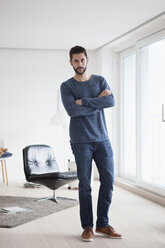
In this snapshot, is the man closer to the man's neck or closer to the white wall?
the man's neck

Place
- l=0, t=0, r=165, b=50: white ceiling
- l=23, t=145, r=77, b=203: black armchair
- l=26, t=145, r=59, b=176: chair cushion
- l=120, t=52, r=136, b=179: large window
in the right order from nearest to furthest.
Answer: l=0, t=0, r=165, b=50: white ceiling
l=23, t=145, r=77, b=203: black armchair
l=26, t=145, r=59, b=176: chair cushion
l=120, t=52, r=136, b=179: large window

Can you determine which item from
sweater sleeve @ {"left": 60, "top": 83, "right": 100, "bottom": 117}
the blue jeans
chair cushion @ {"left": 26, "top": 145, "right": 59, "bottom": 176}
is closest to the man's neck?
sweater sleeve @ {"left": 60, "top": 83, "right": 100, "bottom": 117}

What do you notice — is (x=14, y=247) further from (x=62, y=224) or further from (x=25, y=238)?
(x=62, y=224)

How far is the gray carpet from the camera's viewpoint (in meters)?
4.18

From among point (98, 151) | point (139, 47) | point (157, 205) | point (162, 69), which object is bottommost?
point (157, 205)

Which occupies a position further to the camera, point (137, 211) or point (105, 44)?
point (105, 44)

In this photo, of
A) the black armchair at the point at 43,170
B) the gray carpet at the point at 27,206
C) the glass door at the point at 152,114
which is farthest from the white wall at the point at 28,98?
the glass door at the point at 152,114

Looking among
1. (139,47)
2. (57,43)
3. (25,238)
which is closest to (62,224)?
(25,238)

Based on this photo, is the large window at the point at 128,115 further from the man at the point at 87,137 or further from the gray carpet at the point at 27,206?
the man at the point at 87,137

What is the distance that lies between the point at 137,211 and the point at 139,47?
2.56 metres

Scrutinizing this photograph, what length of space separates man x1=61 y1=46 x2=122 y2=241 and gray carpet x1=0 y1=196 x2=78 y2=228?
3.23 ft

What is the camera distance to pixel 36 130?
7285 millimetres

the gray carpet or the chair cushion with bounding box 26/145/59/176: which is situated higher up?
the chair cushion with bounding box 26/145/59/176

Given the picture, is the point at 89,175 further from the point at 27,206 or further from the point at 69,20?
the point at 69,20
